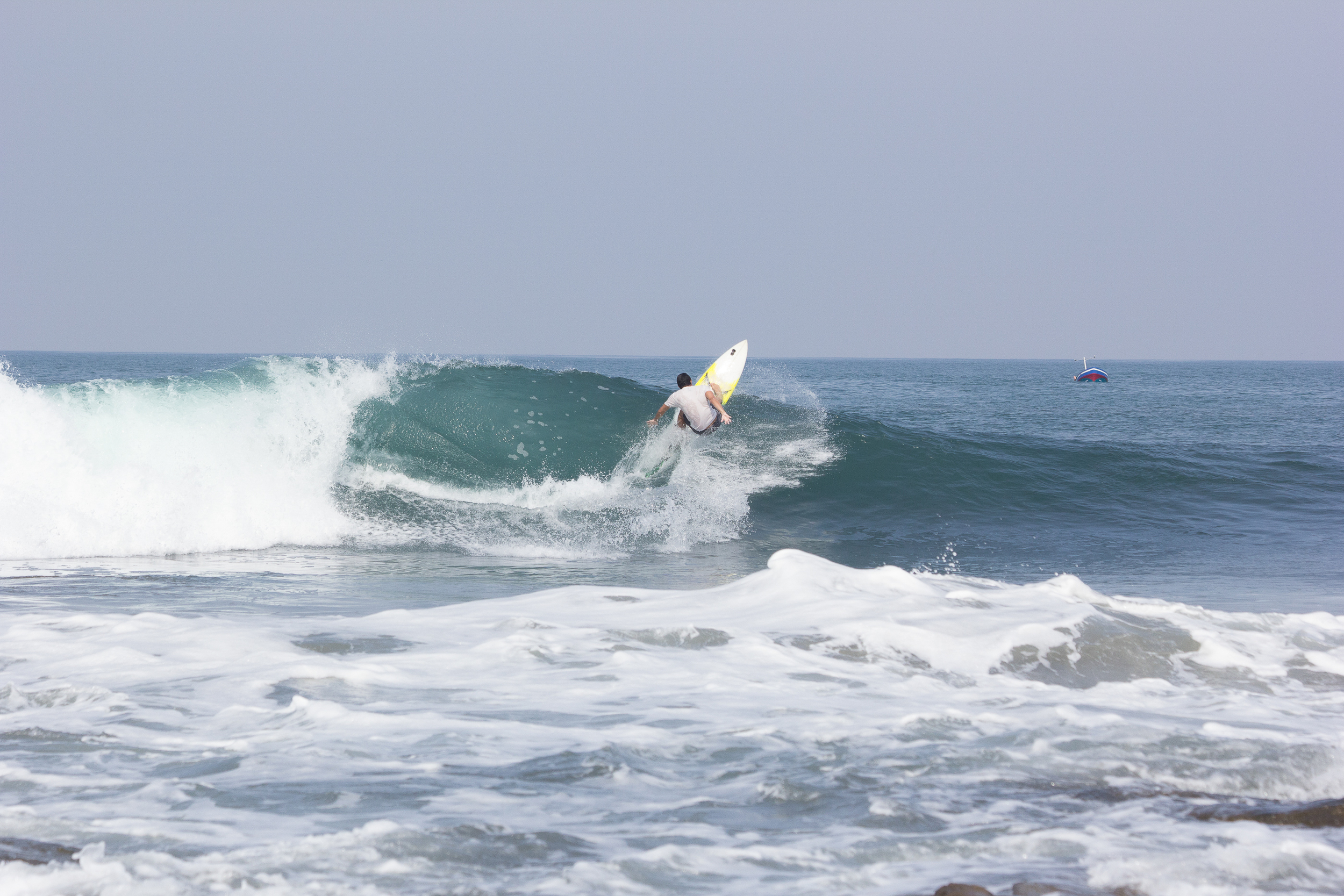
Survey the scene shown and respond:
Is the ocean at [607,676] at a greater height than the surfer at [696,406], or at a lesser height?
lesser

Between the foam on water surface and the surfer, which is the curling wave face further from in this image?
the foam on water surface

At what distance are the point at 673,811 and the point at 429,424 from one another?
12.8 m

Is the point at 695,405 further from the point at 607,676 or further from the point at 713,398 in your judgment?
the point at 607,676

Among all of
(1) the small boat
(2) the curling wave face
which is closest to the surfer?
(2) the curling wave face

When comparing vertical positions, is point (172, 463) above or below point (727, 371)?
below

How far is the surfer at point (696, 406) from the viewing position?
14.0 metres

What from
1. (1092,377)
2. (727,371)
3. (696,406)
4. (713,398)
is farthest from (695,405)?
(1092,377)

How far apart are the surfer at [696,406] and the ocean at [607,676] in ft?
3.41

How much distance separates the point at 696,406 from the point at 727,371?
358 cm

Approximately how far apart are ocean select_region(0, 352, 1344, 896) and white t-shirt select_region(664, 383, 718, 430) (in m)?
1.11

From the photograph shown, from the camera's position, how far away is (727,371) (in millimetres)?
17375

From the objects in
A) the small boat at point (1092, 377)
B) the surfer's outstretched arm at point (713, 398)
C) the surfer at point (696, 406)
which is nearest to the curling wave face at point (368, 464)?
the surfer at point (696, 406)

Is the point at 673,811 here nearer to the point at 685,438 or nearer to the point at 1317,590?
the point at 1317,590

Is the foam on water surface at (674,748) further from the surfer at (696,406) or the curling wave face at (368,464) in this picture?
the surfer at (696,406)
